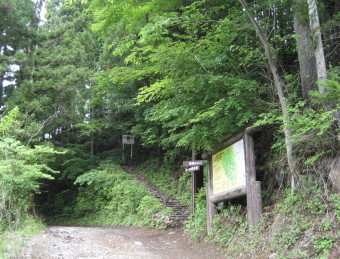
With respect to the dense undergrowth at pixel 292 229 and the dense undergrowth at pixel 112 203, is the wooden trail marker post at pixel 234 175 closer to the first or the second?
the dense undergrowth at pixel 292 229

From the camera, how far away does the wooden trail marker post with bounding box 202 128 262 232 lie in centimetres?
585

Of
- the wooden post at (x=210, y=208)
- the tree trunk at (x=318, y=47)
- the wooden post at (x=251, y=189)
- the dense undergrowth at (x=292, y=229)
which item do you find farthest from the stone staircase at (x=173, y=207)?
the tree trunk at (x=318, y=47)

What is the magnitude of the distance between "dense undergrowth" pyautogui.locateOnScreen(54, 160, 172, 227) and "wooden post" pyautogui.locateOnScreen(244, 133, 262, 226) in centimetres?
529

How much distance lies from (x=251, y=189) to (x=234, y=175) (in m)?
0.84

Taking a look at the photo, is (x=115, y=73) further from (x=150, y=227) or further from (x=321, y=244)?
(x=321, y=244)

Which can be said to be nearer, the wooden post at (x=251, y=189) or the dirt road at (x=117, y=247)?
the wooden post at (x=251, y=189)

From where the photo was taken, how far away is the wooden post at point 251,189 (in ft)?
18.9

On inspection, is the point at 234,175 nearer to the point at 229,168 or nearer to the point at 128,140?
the point at 229,168

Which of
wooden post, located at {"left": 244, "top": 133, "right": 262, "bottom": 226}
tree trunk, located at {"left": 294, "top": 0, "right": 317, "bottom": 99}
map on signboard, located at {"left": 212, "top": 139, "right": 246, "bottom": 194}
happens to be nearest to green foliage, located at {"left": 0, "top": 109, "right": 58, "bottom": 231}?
map on signboard, located at {"left": 212, "top": 139, "right": 246, "bottom": 194}

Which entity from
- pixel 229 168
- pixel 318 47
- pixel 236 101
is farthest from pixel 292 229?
pixel 318 47

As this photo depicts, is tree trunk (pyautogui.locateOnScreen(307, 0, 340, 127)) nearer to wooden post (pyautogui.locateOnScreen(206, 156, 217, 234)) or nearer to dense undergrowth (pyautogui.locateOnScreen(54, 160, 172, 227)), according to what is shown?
wooden post (pyautogui.locateOnScreen(206, 156, 217, 234))

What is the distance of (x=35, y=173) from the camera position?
8289 millimetres

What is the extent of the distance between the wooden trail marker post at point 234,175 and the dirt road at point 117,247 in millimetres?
961

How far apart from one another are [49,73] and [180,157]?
8.29m
